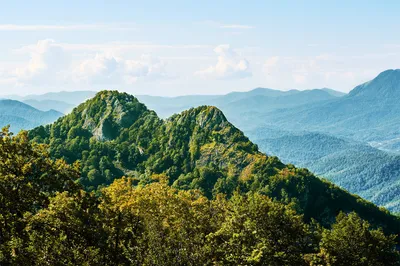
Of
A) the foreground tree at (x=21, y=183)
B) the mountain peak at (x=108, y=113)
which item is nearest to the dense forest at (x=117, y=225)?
the foreground tree at (x=21, y=183)

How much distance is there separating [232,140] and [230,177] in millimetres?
18461

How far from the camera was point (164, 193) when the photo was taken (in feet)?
189

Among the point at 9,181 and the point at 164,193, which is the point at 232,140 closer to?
the point at 164,193

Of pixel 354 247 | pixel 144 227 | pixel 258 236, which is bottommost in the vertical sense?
pixel 354 247

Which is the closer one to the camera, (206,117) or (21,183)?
(21,183)

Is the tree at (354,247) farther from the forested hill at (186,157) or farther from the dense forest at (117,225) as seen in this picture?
the forested hill at (186,157)

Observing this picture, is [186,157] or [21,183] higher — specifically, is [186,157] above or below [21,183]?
below

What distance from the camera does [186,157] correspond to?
15425 cm

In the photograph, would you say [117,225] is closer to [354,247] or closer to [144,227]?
[144,227]

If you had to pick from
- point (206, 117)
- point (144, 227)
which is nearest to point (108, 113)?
point (206, 117)

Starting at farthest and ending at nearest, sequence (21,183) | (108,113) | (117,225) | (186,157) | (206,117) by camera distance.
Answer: (108,113) → (206,117) → (186,157) → (117,225) → (21,183)

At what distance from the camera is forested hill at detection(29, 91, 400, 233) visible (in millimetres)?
140500

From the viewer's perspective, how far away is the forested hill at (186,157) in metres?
140

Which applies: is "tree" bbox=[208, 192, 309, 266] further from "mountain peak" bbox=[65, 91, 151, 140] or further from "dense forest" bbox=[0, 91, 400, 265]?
"mountain peak" bbox=[65, 91, 151, 140]
